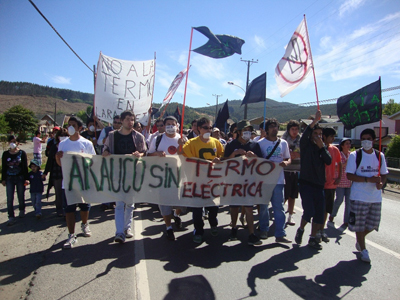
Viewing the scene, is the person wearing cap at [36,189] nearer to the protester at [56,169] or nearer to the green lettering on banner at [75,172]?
the protester at [56,169]

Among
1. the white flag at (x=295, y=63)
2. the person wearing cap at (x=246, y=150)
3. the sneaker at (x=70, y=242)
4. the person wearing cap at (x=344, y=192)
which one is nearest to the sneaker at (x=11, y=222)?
the sneaker at (x=70, y=242)

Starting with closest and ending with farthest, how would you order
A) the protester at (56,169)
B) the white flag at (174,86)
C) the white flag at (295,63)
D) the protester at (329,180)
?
the protester at (329,180) → the white flag at (295,63) → the protester at (56,169) → the white flag at (174,86)

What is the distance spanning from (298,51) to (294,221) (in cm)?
327

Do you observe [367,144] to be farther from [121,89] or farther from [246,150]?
[121,89]

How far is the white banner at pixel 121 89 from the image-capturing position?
6.04 m

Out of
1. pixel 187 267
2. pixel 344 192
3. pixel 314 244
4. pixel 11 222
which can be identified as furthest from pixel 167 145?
pixel 344 192

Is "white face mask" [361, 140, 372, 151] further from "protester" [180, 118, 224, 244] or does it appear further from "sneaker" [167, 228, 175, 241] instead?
"sneaker" [167, 228, 175, 241]

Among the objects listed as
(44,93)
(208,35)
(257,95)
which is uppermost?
(44,93)

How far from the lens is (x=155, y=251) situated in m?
4.11

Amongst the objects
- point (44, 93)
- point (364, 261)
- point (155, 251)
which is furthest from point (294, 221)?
point (44, 93)

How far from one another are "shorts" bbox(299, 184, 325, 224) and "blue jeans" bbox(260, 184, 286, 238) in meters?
0.36

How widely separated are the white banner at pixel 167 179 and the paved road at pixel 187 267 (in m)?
0.73

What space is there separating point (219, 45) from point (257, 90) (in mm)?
1514

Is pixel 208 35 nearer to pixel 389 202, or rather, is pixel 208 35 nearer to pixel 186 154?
pixel 186 154
